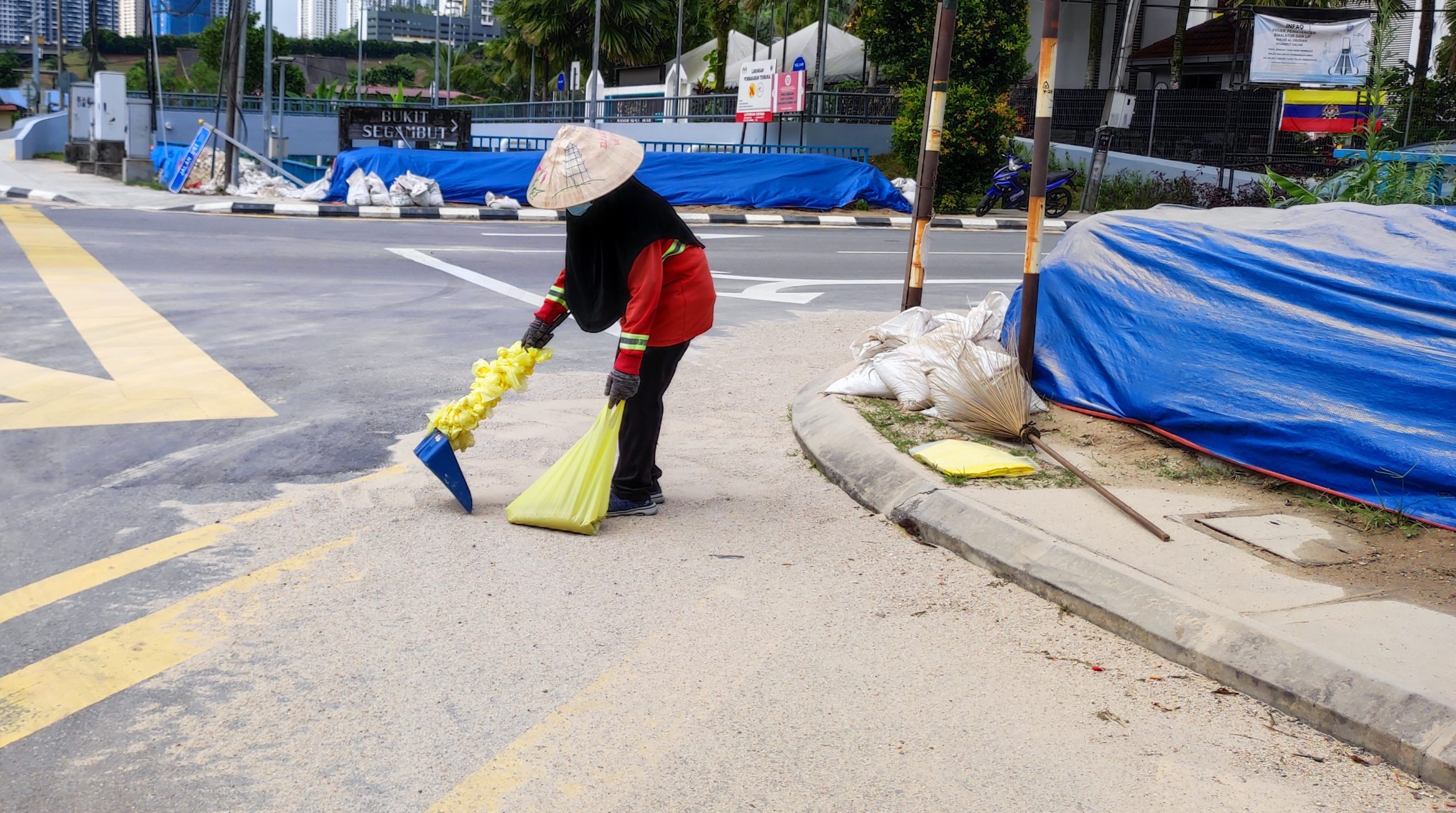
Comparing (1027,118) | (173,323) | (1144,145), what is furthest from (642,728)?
(1027,118)

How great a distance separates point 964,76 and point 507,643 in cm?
1984

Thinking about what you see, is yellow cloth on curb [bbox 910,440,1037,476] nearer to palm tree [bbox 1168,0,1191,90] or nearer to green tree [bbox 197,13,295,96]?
palm tree [bbox 1168,0,1191,90]

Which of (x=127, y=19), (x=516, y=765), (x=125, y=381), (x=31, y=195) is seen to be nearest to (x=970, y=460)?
(x=516, y=765)

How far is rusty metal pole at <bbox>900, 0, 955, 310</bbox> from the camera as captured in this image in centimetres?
722

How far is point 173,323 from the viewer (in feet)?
28.1

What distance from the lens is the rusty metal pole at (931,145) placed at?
7.22 meters

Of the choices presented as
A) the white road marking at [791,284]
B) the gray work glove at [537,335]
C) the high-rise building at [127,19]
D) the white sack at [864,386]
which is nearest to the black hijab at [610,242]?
the gray work glove at [537,335]

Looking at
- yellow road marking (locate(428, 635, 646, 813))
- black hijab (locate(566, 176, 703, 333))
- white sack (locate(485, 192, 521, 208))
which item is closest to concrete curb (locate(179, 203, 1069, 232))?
white sack (locate(485, 192, 521, 208))

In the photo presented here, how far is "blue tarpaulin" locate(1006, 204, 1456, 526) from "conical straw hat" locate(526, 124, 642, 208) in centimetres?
266

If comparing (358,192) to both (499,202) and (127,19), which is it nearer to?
(499,202)

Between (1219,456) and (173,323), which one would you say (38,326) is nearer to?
(173,323)

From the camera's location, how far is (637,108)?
36.3 m

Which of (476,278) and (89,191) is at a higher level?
(89,191)

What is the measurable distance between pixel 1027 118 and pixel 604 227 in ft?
80.7
